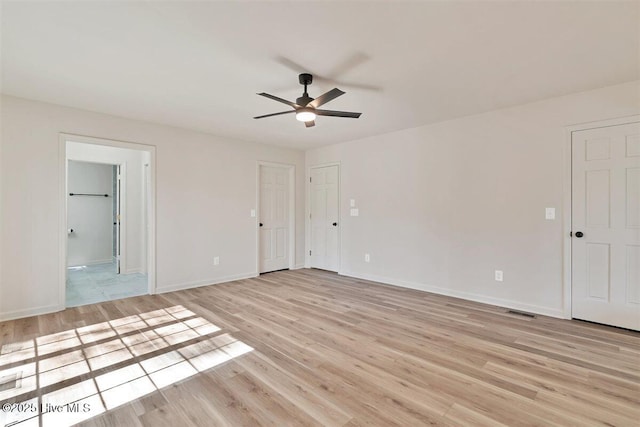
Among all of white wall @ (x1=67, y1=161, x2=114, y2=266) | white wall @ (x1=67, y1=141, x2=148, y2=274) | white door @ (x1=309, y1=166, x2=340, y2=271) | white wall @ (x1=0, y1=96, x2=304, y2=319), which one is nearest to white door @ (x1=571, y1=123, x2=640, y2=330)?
white door @ (x1=309, y1=166, x2=340, y2=271)

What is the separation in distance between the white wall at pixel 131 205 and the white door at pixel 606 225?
6.77m

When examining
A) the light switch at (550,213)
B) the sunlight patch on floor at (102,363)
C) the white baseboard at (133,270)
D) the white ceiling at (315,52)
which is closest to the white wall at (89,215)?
the white baseboard at (133,270)

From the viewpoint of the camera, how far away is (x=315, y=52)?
2328mm

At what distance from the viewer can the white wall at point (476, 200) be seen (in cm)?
331

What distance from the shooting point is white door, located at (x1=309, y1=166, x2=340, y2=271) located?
568 cm

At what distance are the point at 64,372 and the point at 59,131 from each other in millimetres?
2856

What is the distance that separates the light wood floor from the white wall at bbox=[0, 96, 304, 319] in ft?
2.13

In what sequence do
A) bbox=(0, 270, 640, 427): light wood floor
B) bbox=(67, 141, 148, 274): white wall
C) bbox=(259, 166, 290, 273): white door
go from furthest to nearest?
bbox=(259, 166, 290, 273): white door
bbox=(67, 141, 148, 274): white wall
bbox=(0, 270, 640, 427): light wood floor

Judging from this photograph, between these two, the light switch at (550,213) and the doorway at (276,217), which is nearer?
the light switch at (550,213)

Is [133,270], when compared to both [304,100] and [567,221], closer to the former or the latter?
[304,100]

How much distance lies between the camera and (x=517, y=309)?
11.6ft

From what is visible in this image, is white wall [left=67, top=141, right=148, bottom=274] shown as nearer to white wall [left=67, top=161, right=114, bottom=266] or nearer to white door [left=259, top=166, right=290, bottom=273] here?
white wall [left=67, top=161, right=114, bottom=266]

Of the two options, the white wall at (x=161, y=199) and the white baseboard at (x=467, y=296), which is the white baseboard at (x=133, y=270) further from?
the white baseboard at (x=467, y=296)

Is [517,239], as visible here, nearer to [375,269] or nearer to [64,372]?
[375,269]
